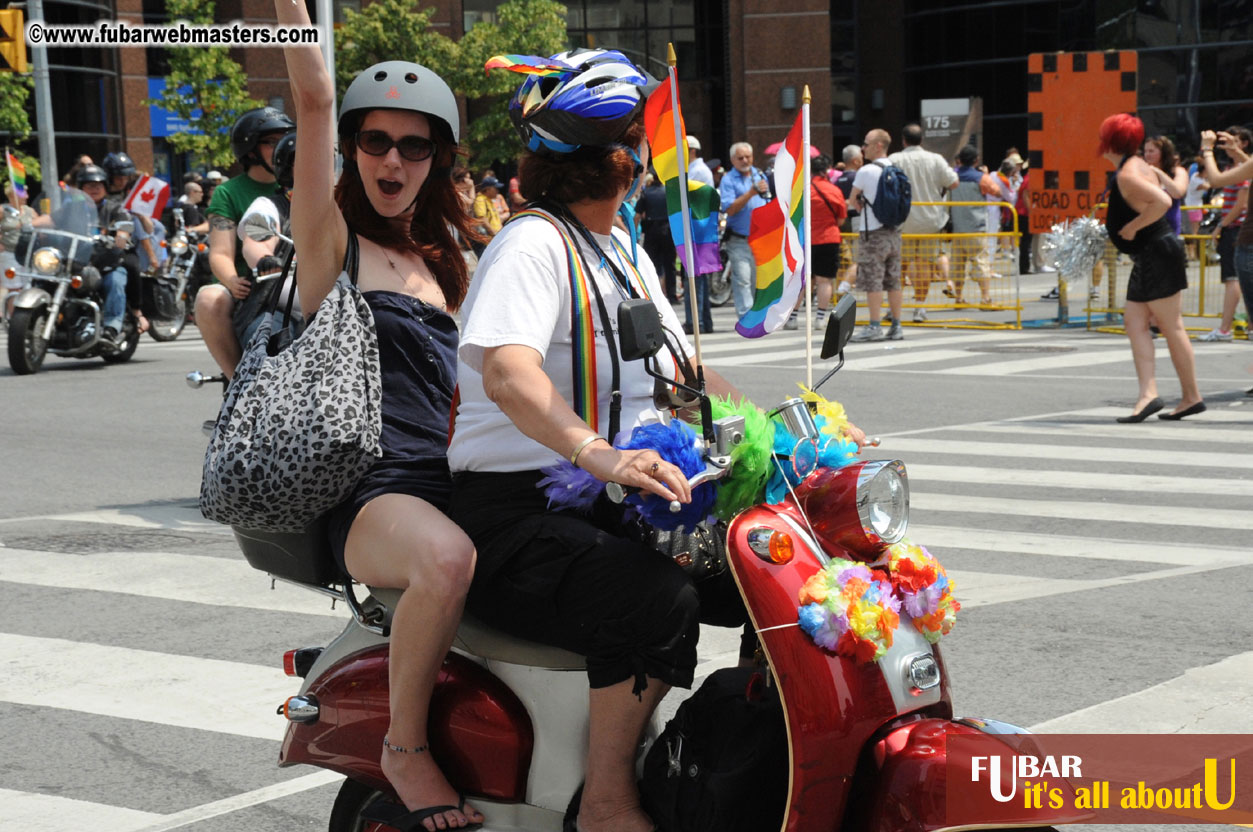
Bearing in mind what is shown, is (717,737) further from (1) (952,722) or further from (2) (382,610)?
(2) (382,610)

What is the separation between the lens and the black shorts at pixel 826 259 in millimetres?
16938

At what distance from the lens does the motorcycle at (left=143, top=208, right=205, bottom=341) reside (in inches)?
693

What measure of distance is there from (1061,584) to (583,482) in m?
3.89

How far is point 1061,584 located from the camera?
20.6 feet

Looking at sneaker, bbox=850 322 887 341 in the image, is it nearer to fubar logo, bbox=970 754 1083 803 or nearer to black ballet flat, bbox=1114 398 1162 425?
black ballet flat, bbox=1114 398 1162 425

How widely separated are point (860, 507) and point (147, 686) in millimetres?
3235

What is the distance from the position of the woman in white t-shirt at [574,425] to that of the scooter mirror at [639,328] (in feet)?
0.70

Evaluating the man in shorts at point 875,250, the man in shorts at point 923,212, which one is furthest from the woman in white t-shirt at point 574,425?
the man in shorts at point 923,212

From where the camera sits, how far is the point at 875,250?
16.3 m

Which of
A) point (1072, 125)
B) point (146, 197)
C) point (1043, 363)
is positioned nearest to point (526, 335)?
point (1043, 363)

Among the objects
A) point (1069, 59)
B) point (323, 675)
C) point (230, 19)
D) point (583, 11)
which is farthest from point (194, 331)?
point (583, 11)

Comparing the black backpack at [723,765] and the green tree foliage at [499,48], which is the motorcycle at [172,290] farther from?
the green tree foliage at [499,48]

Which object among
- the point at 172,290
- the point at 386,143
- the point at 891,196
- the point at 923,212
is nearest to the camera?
the point at 386,143

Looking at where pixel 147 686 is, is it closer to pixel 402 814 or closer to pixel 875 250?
pixel 402 814
